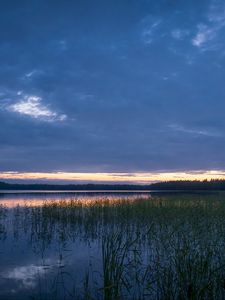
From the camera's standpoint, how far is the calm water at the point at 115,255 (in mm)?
6047

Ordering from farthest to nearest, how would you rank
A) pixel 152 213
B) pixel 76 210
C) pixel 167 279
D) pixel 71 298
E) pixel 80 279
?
pixel 76 210 < pixel 152 213 < pixel 80 279 < pixel 71 298 < pixel 167 279

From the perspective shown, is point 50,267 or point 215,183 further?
point 215,183

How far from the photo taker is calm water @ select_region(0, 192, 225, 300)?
605 cm

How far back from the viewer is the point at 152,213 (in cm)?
1859

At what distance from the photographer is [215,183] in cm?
11825

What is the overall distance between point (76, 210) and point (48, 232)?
571 centimetres

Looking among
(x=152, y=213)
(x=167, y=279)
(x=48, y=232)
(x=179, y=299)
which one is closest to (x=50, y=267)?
(x=167, y=279)

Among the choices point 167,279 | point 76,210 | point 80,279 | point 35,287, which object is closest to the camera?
point 167,279

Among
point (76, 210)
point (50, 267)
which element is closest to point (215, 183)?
point (76, 210)

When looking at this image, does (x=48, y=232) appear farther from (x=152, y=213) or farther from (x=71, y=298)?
(x=71, y=298)

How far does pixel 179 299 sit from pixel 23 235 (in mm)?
12355

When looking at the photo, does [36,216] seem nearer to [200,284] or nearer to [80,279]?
[80,279]

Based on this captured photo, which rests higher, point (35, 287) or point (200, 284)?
point (200, 284)

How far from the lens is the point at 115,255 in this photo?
18.3ft
